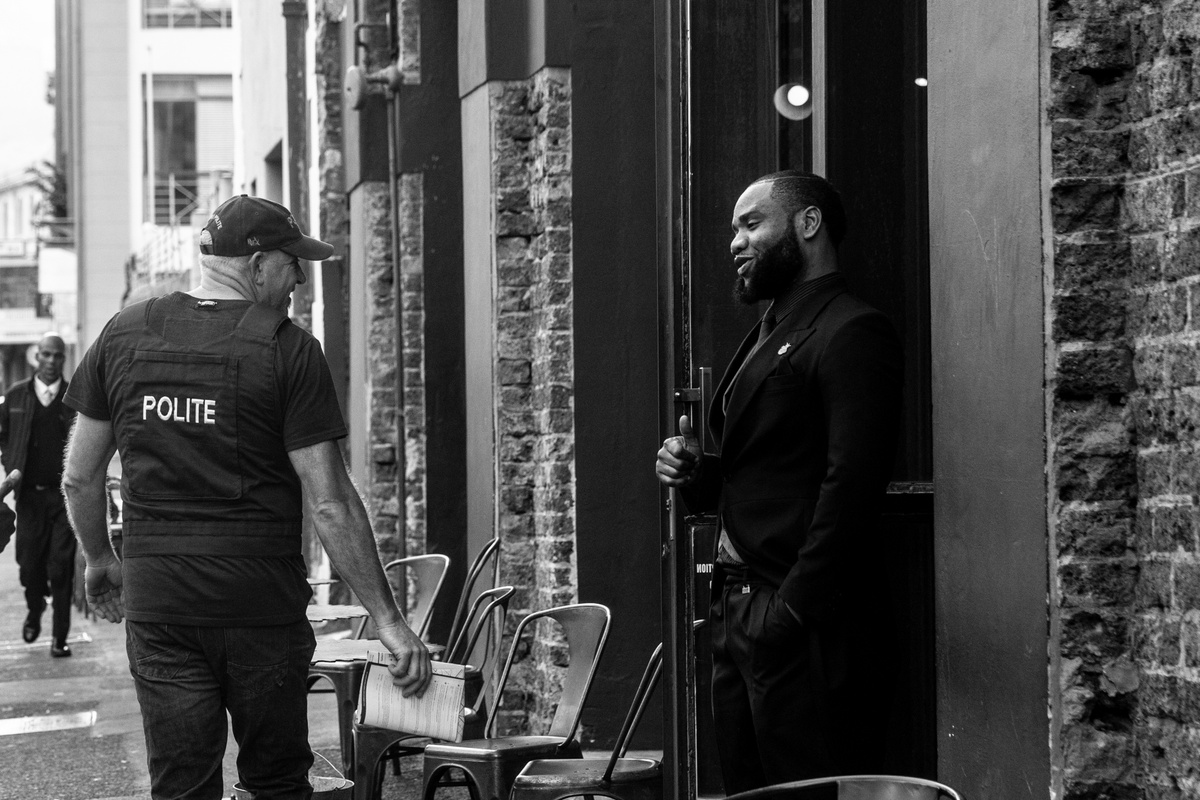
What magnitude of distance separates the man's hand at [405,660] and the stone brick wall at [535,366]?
2919 mm

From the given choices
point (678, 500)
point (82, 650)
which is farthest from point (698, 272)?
point (82, 650)

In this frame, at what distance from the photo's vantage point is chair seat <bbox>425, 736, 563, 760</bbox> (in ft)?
17.7

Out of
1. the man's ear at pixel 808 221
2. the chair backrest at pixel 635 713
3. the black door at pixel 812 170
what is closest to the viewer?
the man's ear at pixel 808 221

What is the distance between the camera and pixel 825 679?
4027 millimetres

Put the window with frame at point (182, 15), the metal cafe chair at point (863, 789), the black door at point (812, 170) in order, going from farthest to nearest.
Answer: the window with frame at point (182, 15), the black door at point (812, 170), the metal cafe chair at point (863, 789)

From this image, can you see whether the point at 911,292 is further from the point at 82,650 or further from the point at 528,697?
the point at 82,650

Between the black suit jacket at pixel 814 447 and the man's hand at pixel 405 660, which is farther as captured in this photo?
the man's hand at pixel 405 660

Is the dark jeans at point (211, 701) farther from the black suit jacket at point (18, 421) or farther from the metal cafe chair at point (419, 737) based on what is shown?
the black suit jacket at point (18, 421)

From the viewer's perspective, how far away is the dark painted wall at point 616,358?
7.11 m

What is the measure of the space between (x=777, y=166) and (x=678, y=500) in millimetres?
1286

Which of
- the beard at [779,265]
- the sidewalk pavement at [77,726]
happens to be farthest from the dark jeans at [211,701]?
the sidewalk pavement at [77,726]

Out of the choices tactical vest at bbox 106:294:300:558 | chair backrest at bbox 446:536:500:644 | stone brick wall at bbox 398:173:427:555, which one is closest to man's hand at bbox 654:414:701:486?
tactical vest at bbox 106:294:300:558

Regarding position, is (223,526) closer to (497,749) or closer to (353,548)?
(353,548)

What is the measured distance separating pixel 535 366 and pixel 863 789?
4655 mm
